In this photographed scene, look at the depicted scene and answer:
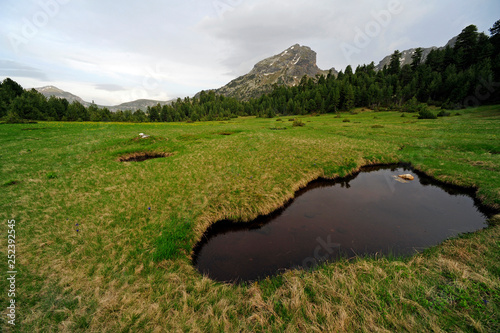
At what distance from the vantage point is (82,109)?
3976 inches

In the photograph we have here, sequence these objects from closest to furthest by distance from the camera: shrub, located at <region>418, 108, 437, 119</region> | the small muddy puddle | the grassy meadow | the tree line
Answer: the grassy meadow
the small muddy puddle
shrub, located at <region>418, 108, 437, 119</region>
the tree line

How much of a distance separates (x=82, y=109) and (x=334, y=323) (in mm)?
143506

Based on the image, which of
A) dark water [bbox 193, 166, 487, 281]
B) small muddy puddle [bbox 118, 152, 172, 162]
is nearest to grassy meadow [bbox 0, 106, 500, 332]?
dark water [bbox 193, 166, 487, 281]

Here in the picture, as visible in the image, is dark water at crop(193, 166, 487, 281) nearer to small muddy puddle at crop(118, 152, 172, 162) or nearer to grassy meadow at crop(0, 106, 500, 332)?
grassy meadow at crop(0, 106, 500, 332)

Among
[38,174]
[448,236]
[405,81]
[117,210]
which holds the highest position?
[405,81]

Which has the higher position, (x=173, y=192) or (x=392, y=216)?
(x=173, y=192)

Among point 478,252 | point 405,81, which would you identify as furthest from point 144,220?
point 405,81

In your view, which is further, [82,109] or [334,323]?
[82,109]

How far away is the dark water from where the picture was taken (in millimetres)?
8008

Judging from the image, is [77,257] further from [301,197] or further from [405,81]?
[405,81]

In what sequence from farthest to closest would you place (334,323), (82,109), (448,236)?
(82,109), (448,236), (334,323)

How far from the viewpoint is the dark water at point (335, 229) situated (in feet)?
26.3

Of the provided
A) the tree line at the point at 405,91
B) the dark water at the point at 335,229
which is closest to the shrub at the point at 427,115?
the tree line at the point at 405,91

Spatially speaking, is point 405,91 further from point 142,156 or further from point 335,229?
point 142,156
